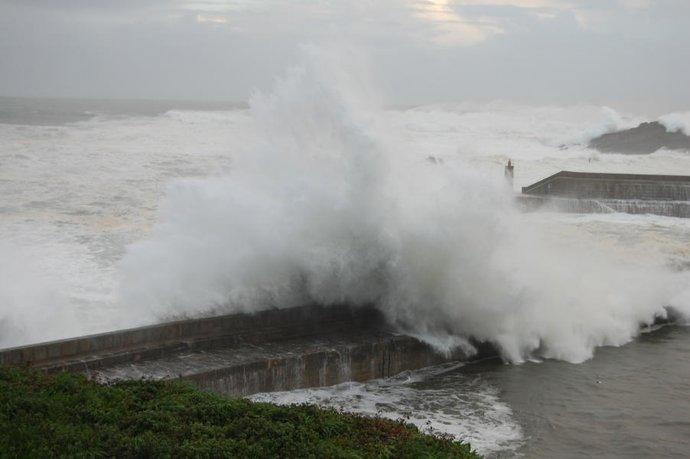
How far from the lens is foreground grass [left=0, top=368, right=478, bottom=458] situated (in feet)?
21.8

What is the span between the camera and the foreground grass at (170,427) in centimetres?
666

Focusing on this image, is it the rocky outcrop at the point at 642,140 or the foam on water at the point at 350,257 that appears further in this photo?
the rocky outcrop at the point at 642,140

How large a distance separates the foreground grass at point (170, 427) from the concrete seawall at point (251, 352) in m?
1.34

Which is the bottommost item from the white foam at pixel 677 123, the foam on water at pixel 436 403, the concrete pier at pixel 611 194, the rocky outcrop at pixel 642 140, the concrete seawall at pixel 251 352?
the foam on water at pixel 436 403

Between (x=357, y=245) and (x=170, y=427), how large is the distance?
6.98 m

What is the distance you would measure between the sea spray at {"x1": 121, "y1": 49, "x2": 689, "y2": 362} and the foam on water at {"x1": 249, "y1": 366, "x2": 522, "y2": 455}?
1451 millimetres

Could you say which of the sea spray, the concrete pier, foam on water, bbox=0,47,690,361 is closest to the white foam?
the concrete pier

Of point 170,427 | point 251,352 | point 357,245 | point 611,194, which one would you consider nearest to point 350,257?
point 357,245

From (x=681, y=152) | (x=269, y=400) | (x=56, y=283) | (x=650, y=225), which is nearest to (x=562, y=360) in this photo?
(x=269, y=400)

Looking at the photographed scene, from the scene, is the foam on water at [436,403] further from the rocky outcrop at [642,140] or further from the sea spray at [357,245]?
the rocky outcrop at [642,140]

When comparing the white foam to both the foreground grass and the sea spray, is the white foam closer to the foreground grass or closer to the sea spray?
the sea spray

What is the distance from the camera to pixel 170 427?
7168 mm

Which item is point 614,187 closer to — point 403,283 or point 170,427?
point 403,283

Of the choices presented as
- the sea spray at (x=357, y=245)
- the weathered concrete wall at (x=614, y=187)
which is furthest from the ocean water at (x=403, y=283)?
the weathered concrete wall at (x=614, y=187)
